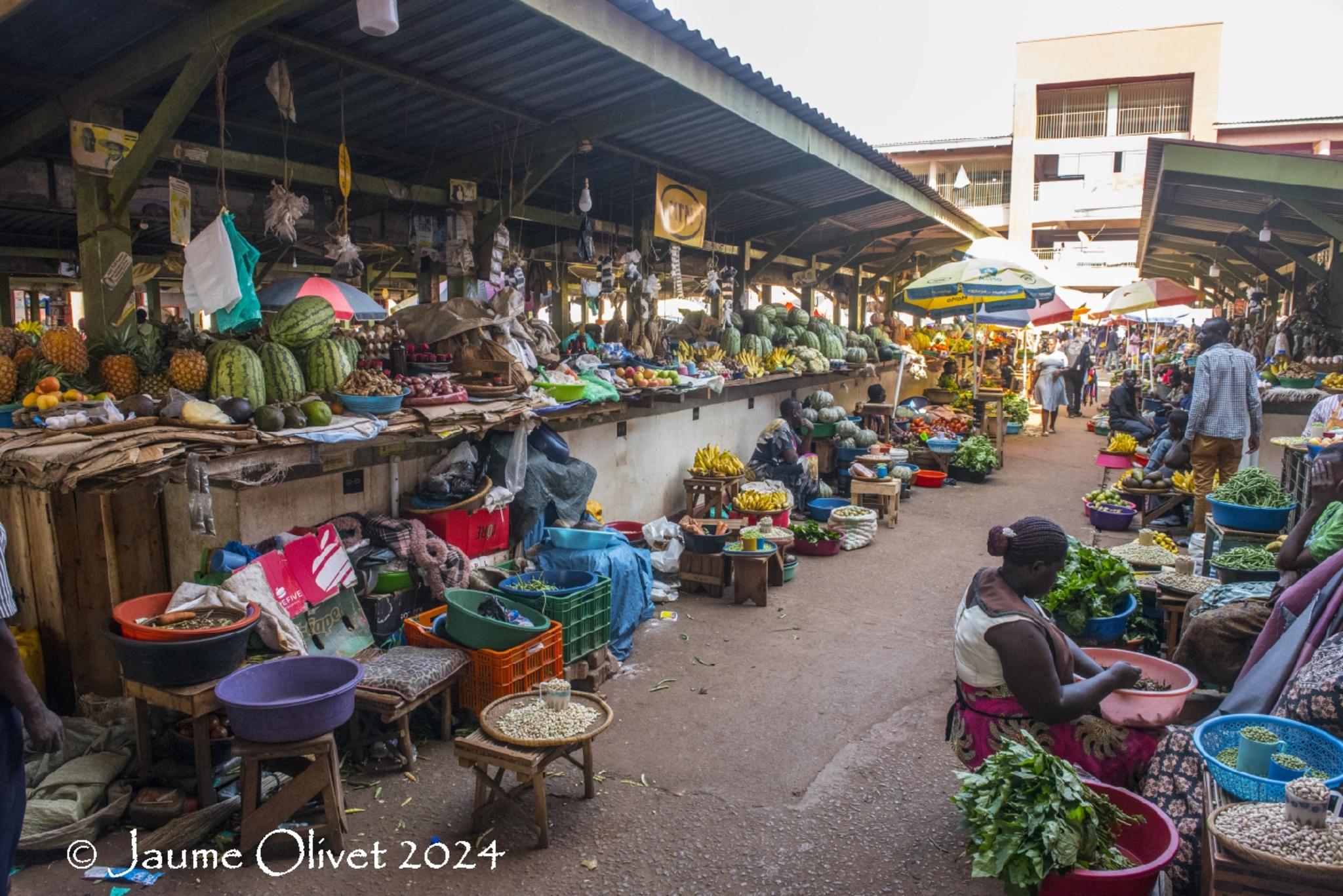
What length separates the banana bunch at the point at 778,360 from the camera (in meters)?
11.4

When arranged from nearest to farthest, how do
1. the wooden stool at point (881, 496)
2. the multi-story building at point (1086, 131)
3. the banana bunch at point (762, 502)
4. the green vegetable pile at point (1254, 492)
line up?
the green vegetable pile at point (1254, 492)
the banana bunch at point (762, 502)
the wooden stool at point (881, 496)
the multi-story building at point (1086, 131)

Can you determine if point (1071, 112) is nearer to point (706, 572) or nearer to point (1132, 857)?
point (706, 572)

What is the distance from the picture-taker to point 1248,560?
559 cm

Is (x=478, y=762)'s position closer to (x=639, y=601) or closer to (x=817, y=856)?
(x=817, y=856)

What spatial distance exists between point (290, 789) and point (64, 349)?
259 centimetres


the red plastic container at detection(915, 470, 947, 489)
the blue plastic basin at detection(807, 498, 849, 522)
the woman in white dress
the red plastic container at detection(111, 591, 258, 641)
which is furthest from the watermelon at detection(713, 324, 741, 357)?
the woman in white dress

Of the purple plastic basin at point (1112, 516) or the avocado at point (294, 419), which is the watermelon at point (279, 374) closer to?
the avocado at point (294, 419)

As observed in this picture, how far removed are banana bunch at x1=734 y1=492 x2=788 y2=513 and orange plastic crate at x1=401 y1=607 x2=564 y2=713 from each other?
384 centimetres

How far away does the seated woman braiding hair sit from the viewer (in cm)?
325

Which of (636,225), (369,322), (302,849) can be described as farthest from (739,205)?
(302,849)

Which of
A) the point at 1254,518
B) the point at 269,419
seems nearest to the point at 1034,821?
the point at 269,419

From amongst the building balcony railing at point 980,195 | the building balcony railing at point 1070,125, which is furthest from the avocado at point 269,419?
the building balcony railing at point 1070,125

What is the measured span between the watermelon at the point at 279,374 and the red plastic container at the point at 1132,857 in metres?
4.46

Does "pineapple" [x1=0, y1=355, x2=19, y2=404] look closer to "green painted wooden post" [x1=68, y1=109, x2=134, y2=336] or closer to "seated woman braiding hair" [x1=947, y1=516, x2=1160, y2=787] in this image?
"green painted wooden post" [x1=68, y1=109, x2=134, y2=336]
